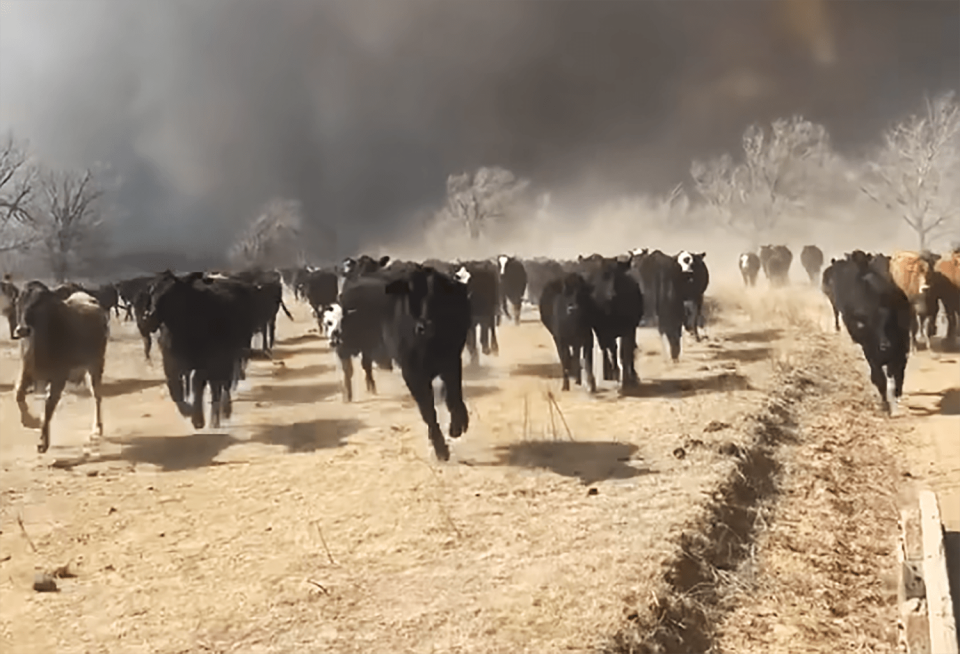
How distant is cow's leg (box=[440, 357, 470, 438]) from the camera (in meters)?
4.74

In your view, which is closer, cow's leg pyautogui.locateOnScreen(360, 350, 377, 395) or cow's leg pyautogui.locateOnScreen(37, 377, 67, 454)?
cow's leg pyautogui.locateOnScreen(37, 377, 67, 454)

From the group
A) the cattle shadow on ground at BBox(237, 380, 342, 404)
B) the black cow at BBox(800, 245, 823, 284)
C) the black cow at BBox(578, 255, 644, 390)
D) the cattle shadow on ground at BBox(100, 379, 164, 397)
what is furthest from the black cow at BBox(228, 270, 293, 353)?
the black cow at BBox(800, 245, 823, 284)

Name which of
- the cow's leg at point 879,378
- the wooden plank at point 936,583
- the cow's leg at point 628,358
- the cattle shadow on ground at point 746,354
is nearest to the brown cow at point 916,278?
the cattle shadow on ground at point 746,354

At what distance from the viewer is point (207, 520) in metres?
3.57

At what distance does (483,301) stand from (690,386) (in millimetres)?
1685

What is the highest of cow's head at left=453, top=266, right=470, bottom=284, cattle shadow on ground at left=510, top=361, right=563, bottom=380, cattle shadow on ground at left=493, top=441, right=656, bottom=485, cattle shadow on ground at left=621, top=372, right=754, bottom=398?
cow's head at left=453, top=266, right=470, bottom=284

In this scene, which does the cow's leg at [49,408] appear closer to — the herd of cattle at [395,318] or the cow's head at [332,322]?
the herd of cattle at [395,318]

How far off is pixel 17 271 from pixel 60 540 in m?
1.16

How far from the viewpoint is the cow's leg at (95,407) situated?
165 inches

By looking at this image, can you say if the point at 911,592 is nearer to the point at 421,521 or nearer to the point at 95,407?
the point at 421,521

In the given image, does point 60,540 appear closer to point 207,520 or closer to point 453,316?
point 207,520

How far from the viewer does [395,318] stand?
15.7 feet

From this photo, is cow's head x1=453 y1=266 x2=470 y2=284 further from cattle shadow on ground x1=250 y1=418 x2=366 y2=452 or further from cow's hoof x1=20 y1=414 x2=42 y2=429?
cow's hoof x1=20 y1=414 x2=42 y2=429

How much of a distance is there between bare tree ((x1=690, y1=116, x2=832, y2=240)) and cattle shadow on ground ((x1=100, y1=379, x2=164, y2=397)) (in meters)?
4.47
